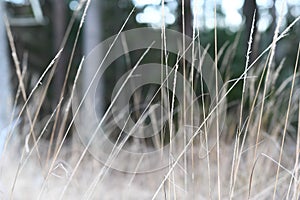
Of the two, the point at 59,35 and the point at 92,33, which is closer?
the point at 92,33

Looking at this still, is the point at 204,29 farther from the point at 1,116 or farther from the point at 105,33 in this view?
the point at 1,116

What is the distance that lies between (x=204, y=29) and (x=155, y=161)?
2.38m

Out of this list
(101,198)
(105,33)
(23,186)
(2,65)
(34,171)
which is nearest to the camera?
(101,198)

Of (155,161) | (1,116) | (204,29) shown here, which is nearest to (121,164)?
(155,161)

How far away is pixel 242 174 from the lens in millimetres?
1247

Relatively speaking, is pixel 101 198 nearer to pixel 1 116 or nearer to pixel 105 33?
pixel 1 116

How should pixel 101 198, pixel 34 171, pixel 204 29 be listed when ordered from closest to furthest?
pixel 101 198
pixel 34 171
pixel 204 29

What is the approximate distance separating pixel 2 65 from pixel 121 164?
2.21 ft

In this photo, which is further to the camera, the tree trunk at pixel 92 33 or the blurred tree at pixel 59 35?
the blurred tree at pixel 59 35

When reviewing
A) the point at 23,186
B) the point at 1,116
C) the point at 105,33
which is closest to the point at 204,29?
the point at 105,33

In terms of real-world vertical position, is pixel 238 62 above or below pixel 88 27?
below

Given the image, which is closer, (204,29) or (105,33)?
(204,29)

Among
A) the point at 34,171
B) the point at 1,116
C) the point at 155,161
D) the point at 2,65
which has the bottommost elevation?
the point at 155,161

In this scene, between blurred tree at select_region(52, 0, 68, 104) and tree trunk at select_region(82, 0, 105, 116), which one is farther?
blurred tree at select_region(52, 0, 68, 104)
